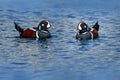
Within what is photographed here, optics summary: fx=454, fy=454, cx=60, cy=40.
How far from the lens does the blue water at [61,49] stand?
14594mm

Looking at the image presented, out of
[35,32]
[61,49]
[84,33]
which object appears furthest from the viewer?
[35,32]

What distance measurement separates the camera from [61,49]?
18.9 m

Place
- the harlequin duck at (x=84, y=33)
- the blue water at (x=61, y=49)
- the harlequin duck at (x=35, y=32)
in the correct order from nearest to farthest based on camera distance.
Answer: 1. the blue water at (x=61, y=49)
2. the harlequin duck at (x=84, y=33)
3. the harlequin duck at (x=35, y=32)

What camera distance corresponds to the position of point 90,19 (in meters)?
29.3

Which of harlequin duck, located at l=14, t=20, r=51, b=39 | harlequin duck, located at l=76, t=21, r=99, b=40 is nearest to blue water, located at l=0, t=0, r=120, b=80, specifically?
harlequin duck, located at l=76, t=21, r=99, b=40

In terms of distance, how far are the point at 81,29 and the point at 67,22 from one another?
5265 mm

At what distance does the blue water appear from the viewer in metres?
14.6

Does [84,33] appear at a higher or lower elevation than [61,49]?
higher

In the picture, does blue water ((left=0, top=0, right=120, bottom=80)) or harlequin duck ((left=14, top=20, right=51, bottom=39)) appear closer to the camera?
blue water ((left=0, top=0, right=120, bottom=80))

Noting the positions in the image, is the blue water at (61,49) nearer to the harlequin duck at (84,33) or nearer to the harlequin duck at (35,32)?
the harlequin duck at (84,33)

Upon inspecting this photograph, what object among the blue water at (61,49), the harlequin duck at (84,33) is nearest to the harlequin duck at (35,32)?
the blue water at (61,49)

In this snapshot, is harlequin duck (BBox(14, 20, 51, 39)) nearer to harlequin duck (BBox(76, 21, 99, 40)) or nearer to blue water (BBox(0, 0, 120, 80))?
blue water (BBox(0, 0, 120, 80))

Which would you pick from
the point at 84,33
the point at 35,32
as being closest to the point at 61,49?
the point at 84,33

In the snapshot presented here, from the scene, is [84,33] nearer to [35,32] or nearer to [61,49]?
[35,32]
